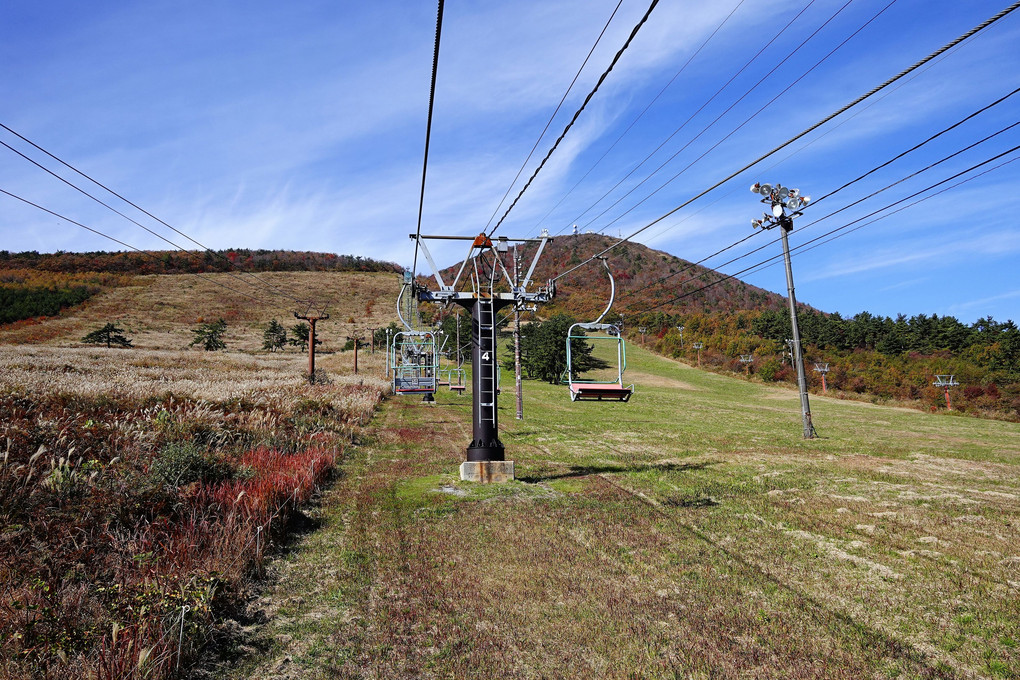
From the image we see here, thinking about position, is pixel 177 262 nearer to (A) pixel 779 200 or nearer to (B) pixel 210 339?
(B) pixel 210 339

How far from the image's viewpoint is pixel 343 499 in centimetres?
1145

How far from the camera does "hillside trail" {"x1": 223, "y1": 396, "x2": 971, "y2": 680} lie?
16.1ft

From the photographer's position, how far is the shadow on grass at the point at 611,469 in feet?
46.5

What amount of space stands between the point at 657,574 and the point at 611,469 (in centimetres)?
826

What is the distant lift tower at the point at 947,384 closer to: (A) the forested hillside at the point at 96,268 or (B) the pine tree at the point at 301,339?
(B) the pine tree at the point at 301,339

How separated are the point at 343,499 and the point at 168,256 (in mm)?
163427

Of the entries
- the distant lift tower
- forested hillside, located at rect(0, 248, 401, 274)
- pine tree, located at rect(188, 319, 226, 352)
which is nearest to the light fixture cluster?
the distant lift tower

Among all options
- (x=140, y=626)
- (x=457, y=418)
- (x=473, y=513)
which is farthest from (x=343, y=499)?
(x=457, y=418)

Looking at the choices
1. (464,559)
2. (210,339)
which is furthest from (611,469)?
(210,339)

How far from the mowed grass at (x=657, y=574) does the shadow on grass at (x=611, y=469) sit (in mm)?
111

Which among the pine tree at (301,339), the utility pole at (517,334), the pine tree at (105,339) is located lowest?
the utility pole at (517,334)

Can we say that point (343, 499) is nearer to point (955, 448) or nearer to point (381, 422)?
point (381, 422)

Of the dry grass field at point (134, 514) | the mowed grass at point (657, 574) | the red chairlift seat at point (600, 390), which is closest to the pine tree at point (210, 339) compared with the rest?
the dry grass field at point (134, 514)

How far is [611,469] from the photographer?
15.4 m
